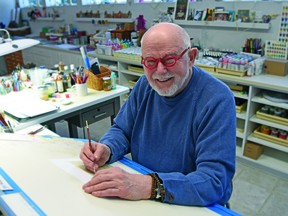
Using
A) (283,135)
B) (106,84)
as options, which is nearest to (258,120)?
(283,135)

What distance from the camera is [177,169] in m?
1.16

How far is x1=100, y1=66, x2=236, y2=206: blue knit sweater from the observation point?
3.03 feet

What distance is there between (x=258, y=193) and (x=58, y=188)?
5.69ft

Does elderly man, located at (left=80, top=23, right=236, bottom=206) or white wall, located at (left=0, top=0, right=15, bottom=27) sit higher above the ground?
white wall, located at (left=0, top=0, right=15, bottom=27)

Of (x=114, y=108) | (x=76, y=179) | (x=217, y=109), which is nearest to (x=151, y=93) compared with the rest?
(x=217, y=109)

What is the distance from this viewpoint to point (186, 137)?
1.11 m

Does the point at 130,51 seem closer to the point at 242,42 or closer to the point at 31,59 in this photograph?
the point at 242,42

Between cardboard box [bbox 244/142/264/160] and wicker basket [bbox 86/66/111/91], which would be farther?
cardboard box [bbox 244/142/264/160]

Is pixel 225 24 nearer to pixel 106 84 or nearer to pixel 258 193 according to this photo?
pixel 106 84

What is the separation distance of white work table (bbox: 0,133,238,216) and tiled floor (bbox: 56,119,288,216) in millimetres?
1256

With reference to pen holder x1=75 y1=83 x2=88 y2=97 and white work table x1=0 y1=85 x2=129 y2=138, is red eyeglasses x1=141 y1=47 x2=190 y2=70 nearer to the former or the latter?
white work table x1=0 y1=85 x2=129 y2=138

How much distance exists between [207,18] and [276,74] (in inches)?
40.1

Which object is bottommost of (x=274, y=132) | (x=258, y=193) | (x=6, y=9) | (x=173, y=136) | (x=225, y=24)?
(x=258, y=193)

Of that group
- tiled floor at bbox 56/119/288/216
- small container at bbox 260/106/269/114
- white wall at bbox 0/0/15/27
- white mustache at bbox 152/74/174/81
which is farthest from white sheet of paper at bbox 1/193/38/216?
white wall at bbox 0/0/15/27
